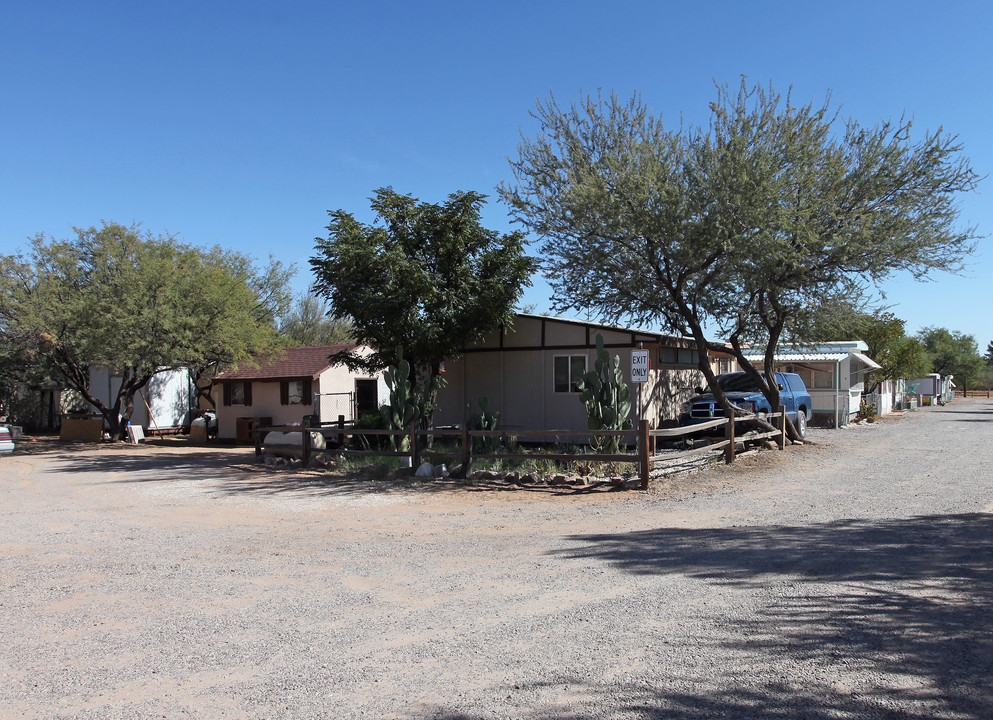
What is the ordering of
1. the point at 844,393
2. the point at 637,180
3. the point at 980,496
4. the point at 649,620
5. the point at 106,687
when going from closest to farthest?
the point at 106,687 < the point at 649,620 < the point at 980,496 < the point at 637,180 < the point at 844,393

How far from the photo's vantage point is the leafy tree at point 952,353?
78312 mm

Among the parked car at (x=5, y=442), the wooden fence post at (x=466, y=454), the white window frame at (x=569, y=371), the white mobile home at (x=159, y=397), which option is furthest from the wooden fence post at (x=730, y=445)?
the white mobile home at (x=159, y=397)

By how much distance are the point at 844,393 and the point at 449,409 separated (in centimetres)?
1617

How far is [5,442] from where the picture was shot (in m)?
21.3

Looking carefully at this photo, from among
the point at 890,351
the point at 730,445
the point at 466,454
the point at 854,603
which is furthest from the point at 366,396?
the point at 890,351

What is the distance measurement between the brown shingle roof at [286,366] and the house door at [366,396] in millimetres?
1529

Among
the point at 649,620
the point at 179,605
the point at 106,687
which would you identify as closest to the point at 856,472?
the point at 649,620

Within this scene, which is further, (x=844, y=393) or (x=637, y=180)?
(x=844, y=393)

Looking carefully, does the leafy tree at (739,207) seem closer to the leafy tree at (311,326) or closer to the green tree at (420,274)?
the green tree at (420,274)

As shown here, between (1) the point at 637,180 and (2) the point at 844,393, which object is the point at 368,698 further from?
(2) the point at 844,393

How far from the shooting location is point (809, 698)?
160 inches

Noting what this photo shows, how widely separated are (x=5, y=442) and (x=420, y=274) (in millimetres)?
14459

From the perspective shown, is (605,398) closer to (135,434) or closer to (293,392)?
(293,392)

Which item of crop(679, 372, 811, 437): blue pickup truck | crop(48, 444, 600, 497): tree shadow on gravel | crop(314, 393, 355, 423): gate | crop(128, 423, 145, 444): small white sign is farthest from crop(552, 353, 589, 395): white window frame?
crop(128, 423, 145, 444): small white sign
